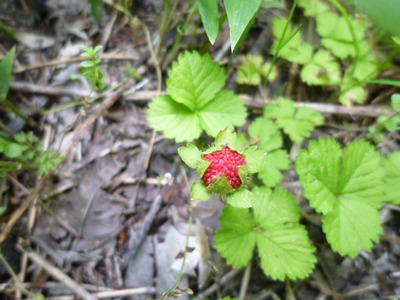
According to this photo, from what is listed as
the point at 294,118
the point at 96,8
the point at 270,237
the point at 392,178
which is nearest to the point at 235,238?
the point at 270,237

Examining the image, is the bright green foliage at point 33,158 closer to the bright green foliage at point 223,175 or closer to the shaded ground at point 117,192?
the shaded ground at point 117,192

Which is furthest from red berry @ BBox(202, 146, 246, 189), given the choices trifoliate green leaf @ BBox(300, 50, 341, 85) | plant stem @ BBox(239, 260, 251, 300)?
trifoliate green leaf @ BBox(300, 50, 341, 85)

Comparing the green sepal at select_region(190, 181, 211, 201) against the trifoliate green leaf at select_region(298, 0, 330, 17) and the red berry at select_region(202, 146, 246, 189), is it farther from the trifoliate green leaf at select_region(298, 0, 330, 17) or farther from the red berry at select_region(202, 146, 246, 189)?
the trifoliate green leaf at select_region(298, 0, 330, 17)

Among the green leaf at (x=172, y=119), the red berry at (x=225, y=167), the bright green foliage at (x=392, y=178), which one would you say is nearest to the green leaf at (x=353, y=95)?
the bright green foliage at (x=392, y=178)

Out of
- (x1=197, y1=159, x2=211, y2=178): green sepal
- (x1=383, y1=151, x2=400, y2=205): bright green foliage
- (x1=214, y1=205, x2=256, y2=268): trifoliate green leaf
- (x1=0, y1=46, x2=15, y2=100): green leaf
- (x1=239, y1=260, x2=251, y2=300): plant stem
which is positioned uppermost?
(x1=0, y1=46, x2=15, y2=100): green leaf

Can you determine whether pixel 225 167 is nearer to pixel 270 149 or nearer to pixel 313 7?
pixel 270 149
